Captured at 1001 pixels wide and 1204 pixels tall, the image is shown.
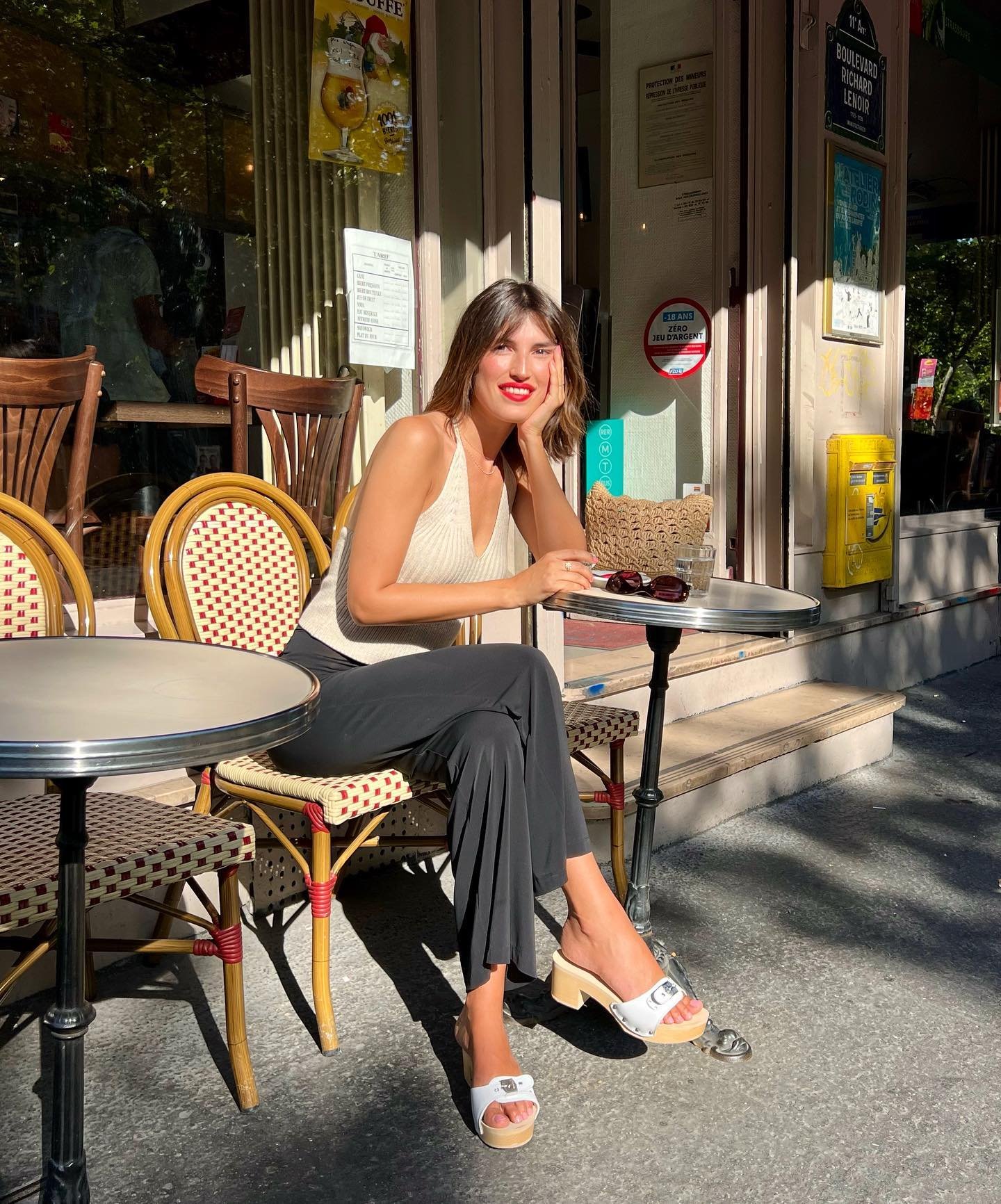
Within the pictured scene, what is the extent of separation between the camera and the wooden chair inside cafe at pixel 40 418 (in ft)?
8.73

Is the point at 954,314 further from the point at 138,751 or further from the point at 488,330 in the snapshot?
the point at 138,751

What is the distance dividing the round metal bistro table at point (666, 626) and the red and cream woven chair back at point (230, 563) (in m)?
0.64

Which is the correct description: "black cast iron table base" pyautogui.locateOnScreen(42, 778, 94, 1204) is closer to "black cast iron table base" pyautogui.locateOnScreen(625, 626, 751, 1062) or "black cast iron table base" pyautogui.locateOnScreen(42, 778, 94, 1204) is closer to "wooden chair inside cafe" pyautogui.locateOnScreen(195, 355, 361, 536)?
"black cast iron table base" pyautogui.locateOnScreen(625, 626, 751, 1062)

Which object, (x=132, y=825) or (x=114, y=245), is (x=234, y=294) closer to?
(x=114, y=245)

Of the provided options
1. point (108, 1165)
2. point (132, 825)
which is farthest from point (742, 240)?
point (108, 1165)

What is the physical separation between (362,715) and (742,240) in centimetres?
349

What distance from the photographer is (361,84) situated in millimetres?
3539

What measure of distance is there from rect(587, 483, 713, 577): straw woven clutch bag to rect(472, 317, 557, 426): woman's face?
49 cm

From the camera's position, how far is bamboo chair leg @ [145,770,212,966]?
2.32 m

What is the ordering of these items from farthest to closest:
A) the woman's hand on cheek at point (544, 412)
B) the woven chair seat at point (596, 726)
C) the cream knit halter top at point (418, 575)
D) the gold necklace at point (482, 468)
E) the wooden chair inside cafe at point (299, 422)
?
the wooden chair inside cafe at point (299, 422)
the woven chair seat at point (596, 726)
the woman's hand on cheek at point (544, 412)
the gold necklace at point (482, 468)
the cream knit halter top at point (418, 575)

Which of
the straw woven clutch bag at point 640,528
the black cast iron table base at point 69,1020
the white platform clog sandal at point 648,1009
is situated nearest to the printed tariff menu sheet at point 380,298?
the straw woven clutch bag at point 640,528

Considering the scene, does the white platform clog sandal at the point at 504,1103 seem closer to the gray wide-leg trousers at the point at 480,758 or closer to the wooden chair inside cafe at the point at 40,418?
Answer: the gray wide-leg trousers at the point at 480,758

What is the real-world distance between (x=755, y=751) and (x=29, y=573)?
2.23m

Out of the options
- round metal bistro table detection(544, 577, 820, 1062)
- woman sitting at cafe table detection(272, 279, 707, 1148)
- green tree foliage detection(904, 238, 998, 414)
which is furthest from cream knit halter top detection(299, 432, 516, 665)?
green tree foliage detection(904, 238, 998, 414)
